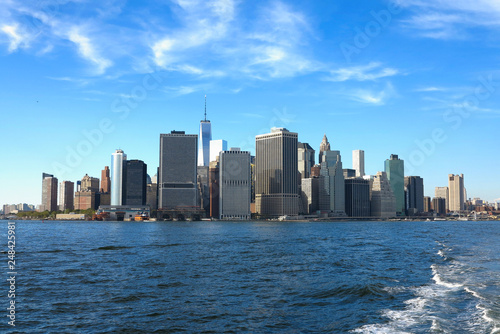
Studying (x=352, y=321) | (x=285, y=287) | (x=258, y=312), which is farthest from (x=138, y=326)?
(x=285, y=287)

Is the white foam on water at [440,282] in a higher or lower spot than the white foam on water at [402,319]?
lower

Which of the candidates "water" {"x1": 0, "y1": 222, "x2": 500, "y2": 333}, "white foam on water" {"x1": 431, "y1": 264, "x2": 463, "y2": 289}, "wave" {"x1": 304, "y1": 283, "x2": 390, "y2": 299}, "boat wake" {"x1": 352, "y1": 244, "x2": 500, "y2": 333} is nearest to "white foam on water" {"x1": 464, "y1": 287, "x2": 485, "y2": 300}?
"boat wake" {"x1": 352, "y1": 244, "x2": 500, "y2": 333}

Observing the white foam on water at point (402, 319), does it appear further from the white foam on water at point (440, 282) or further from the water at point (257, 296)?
the white foam on water at point (440, 282)

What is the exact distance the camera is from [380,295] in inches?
1622

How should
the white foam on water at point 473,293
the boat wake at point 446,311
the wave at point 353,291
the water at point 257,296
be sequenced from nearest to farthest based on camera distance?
the boat wake at point 446,311 < the water at point 257,296 < the white foam on water at point 473,293 < the wave at point 353,291

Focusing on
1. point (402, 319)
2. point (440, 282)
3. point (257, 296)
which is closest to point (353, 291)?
point (257, 296)

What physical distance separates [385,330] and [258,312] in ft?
32.3

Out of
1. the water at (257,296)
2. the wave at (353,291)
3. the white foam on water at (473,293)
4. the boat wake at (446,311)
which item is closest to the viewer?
the boat wake at (446,311)

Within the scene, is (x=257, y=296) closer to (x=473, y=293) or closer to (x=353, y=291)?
(x=353, y=291)

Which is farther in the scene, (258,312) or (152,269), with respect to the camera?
(152,269)

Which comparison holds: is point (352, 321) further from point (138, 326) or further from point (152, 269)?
point (152, 269)

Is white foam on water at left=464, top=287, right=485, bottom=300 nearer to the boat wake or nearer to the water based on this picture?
the boat wake

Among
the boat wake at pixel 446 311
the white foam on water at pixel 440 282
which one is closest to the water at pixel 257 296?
the boat wake at pixel 446 311

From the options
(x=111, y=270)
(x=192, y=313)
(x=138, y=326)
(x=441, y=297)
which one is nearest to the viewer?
(x=138, y=326)
